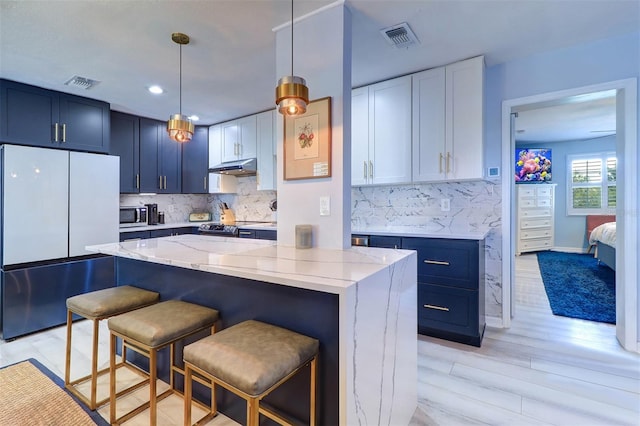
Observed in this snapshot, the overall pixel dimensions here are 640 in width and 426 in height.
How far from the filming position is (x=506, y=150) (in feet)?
9.34

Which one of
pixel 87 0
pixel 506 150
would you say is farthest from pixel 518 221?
pixel 87 0

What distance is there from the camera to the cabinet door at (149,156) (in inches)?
165

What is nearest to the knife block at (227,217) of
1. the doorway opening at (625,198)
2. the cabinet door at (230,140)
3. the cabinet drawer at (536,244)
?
the cabinet door at (230,140)

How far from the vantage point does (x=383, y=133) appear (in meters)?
3.19

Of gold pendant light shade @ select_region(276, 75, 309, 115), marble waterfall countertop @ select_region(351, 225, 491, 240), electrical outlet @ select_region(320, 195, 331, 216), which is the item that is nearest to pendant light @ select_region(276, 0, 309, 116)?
gold pendant light shade @ select_region(276, 75, 309, 115)

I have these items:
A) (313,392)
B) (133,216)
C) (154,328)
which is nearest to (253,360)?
(313,392)

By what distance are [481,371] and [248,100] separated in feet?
11.9

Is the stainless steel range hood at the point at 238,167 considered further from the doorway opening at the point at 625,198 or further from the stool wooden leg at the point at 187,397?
the doorway opening at the point at 625,198

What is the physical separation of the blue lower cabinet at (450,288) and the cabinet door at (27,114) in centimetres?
381

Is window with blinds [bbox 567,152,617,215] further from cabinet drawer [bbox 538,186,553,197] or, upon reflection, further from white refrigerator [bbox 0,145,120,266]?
white refrigerator [bbox 0,145,120,266]

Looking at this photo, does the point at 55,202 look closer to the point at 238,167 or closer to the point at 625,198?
the point at 238,167

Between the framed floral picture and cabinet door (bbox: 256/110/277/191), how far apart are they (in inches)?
77.9

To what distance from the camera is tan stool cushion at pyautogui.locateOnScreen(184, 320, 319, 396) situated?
105 cm

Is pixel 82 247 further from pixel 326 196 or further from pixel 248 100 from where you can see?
pixel 326 196
